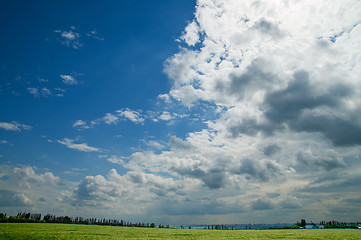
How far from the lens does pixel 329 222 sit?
163875mm

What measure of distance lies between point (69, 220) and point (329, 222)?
214 meters

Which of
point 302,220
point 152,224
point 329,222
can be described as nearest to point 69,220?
point 152,224

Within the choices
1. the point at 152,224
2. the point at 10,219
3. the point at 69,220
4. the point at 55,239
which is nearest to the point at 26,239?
the point at 55,239

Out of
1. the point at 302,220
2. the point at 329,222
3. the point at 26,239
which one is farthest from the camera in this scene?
the point at 329,222

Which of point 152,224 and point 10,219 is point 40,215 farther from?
point 152,224

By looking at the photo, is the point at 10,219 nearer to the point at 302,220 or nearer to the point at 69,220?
the point at 69,220

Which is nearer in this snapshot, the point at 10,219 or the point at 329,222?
the point at 10,219

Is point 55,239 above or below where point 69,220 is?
above

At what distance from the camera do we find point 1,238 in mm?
27578

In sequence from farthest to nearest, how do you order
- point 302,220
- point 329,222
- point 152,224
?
1. point 329,222
2. point 152,224
3. point 302,220

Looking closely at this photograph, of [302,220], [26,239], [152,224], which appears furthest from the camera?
[152,224]

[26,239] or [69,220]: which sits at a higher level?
[26,239]

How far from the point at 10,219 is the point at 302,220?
16239cm

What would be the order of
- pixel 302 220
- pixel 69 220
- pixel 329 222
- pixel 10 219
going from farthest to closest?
pixel 69 220, pixel 329 222, pixel 302 220, pixel 10 219
